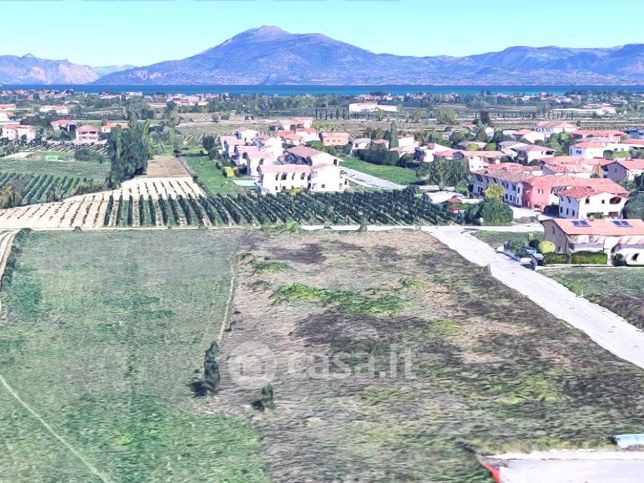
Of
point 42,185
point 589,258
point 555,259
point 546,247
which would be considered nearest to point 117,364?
point 555,259

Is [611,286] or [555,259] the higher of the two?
[555,259]

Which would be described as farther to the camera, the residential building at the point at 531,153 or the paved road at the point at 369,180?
the residential building at the point at 531,153

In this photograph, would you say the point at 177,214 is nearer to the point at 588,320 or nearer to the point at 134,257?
the point at 134,257

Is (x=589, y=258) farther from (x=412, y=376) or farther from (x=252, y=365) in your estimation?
(x=252, y=365)

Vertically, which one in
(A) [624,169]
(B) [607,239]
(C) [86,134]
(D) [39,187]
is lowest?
(D) [39,187]

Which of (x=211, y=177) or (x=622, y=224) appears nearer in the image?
(x=622, y=224)

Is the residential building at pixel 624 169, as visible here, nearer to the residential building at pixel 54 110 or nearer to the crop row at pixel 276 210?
the crop row at pixel 276 210

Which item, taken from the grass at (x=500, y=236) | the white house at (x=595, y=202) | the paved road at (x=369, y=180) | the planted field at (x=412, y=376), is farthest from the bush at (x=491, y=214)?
the paved road at (x=369, y=180)
